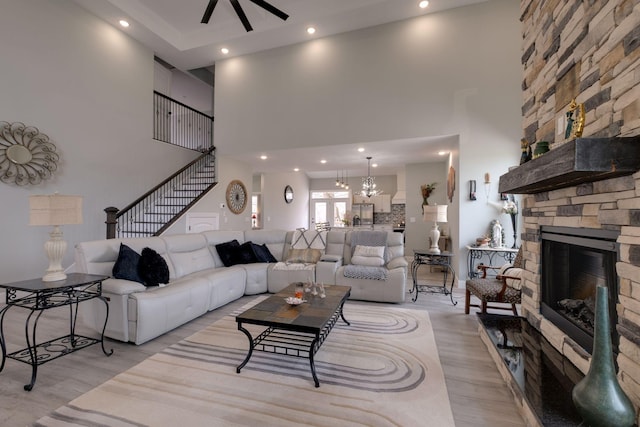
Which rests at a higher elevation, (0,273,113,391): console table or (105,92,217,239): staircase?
(105,92,217,239): staircase

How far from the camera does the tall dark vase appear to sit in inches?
50.1

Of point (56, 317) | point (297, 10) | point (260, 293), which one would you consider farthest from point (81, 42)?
point (260, 293)

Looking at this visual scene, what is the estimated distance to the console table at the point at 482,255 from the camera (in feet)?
15.2

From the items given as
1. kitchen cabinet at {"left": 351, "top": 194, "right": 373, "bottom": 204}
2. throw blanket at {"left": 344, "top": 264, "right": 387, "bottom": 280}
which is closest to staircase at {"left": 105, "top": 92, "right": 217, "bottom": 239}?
throw blanket at {"left": 344, "top": 264, "right": 387, "bottom": 280}

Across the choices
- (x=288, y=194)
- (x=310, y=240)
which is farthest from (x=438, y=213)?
(x=288, y=194)

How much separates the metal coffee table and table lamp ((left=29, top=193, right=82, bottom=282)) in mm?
1752

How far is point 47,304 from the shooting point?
7.53 feet

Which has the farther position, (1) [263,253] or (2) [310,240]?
(2) [310,240]

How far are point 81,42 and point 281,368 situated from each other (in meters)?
6.50

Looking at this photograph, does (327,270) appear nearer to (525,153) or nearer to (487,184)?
(525,153)

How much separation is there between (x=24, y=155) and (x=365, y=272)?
5.37m

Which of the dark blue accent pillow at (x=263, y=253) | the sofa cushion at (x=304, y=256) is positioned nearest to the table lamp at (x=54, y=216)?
the dark blue accent pillow at (x=263, y=253)

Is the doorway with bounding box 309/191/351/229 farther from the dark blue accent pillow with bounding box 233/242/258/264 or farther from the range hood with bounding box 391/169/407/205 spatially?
the dark blue accent pillow with bounding box 233/242/258/264

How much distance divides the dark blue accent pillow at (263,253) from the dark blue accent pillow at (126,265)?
1871 mm
